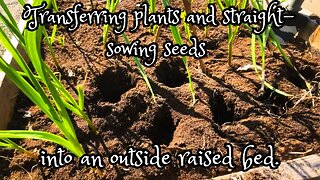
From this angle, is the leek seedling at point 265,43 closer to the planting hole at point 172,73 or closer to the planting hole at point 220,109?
the planting hole at point 220,109

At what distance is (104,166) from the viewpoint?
1.44 meters

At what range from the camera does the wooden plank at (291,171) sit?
133 cm

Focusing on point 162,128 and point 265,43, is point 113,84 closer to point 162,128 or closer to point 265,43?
point 162,128

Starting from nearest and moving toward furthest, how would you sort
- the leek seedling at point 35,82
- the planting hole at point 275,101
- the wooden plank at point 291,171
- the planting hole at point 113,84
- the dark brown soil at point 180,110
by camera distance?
1. the leek seedling at point 35,82
2. the wooden plank at point 291,171
3. the dark brown soil at point 180,110
4. the planting hole at point 275,101
5. the planting hole at point 113,84

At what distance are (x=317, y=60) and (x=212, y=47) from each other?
0.46m

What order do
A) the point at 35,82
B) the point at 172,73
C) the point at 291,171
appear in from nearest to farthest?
the point at 35,82 → the point at 291,171 → the point at 172,73

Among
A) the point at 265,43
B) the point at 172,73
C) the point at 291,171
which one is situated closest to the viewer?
the point at 291,171

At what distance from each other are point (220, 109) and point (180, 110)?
174 mm

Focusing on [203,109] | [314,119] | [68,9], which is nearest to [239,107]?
[203,109]

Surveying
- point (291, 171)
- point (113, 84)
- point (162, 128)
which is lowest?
point (291, 171)

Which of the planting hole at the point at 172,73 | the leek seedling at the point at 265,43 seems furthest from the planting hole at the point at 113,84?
the leek seedling at the point at 265,43

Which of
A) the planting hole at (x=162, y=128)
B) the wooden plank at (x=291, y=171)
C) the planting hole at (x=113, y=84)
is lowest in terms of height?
the wooden plank at (x=291, y=171)

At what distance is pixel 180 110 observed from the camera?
161cm

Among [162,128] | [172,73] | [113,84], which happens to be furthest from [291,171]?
[113,84]
